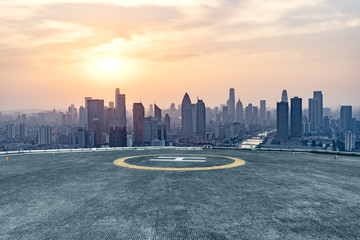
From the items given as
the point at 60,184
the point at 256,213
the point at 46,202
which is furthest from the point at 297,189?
the point at 60,184

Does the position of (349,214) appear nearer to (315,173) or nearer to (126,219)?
(315,173)

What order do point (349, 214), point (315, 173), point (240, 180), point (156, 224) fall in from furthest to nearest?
point (315, 173) → point (240, 180) → point (349, 214) → point (156, 224)

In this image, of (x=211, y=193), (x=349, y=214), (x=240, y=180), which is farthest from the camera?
(x=240, y=180)

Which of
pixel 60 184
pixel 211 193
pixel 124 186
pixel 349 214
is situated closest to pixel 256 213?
pixel 211 193

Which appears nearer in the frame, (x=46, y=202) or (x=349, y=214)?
(x=349, y=214)

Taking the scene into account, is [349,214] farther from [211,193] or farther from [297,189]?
[211,193]

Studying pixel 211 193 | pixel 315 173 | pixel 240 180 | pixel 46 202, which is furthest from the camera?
pixel 315 173
